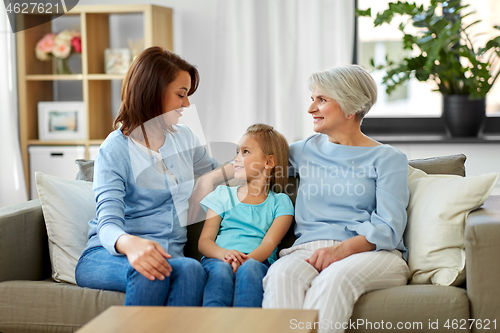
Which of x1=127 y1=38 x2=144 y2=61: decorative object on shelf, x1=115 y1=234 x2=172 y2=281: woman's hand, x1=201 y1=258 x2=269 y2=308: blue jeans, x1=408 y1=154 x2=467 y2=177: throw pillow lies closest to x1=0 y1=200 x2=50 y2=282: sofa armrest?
x1=115 y1=234 x2=172 y2=281: woman's hand

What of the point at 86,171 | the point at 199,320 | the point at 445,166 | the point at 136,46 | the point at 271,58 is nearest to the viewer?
the point at 199,320

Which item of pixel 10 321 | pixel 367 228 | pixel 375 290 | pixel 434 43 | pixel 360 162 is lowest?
pixel 10 321

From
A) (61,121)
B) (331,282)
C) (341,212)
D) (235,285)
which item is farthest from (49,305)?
(61,121)

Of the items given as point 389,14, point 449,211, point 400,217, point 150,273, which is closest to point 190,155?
point 150,273

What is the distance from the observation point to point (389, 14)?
2705mm

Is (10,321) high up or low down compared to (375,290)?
down

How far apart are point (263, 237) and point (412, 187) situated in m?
0.54

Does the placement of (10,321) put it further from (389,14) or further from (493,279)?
(389,14)

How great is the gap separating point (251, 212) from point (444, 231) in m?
0.61

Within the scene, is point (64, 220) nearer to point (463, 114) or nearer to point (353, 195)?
point (353, 195)

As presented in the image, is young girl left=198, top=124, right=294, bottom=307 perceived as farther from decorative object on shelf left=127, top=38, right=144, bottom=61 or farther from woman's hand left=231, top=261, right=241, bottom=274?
decorative object on shelf left=127, top=38, right=144, bottom=61

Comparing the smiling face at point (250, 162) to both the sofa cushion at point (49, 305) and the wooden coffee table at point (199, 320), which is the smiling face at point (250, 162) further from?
the wooden coffee table at point (199, 320)

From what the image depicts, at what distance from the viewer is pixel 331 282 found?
1.40 metres

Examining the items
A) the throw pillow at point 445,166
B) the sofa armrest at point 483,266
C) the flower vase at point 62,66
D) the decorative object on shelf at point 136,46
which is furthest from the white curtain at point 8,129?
the sofa armrest at point 483,266
